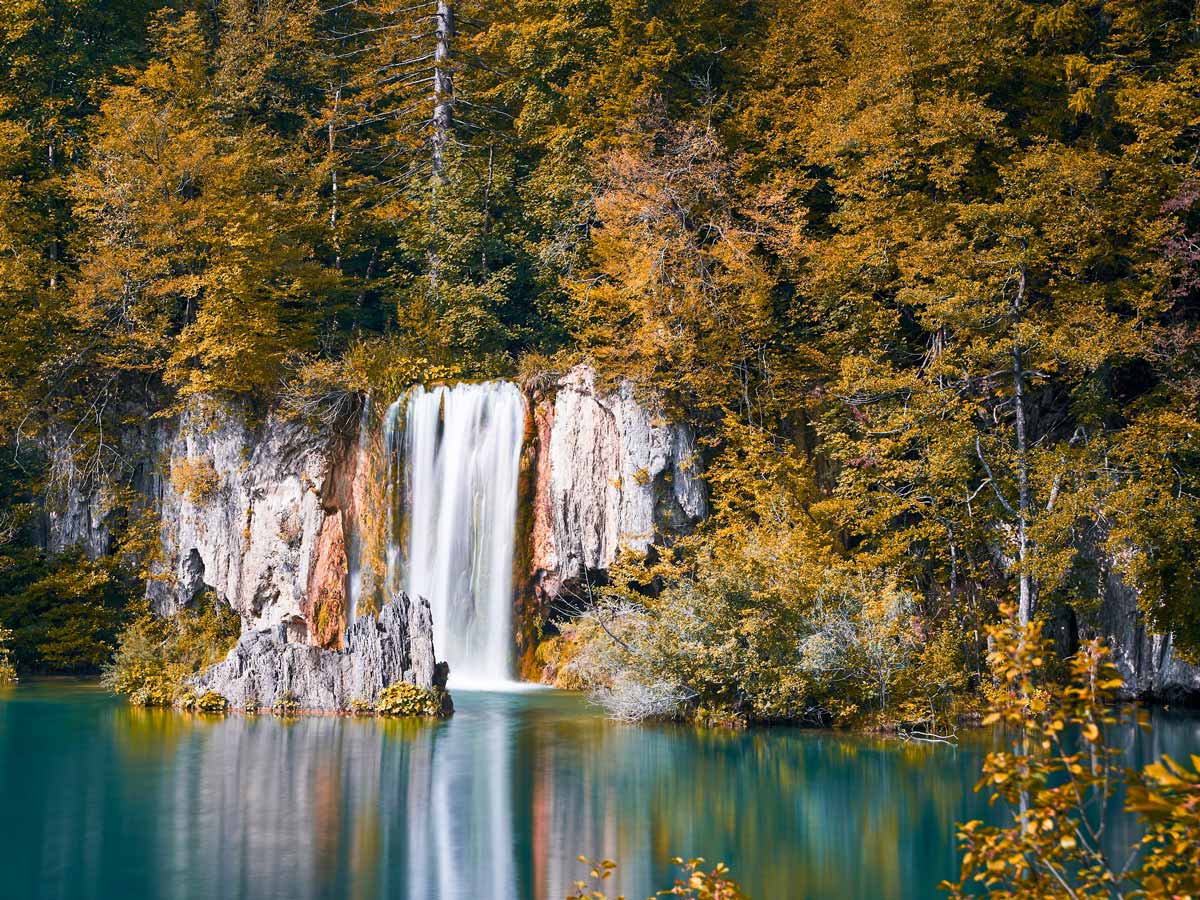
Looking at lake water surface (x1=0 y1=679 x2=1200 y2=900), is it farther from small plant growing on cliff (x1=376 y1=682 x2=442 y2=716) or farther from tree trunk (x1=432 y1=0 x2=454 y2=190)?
tree trunk (x1=432 y1=0 x2=454 y2=190)

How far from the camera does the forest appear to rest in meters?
21.0

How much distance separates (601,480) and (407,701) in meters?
6.78

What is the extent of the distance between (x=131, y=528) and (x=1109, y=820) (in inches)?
887

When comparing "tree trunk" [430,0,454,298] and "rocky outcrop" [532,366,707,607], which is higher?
"tree trunk" [430,0,454,298]

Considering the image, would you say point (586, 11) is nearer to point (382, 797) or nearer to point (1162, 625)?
point (1162, 625)

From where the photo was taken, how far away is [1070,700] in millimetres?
4570

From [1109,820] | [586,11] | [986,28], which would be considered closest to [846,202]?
[986,28]

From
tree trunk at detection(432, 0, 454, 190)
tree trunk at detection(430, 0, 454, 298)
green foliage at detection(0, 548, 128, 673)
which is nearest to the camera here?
green foliage at detection(0, 548, 128, 673)

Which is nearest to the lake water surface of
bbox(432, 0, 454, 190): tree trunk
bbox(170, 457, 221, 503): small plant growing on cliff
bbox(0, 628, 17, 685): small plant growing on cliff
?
bbox(0, 628, 17, 685): small plant growing on cliff

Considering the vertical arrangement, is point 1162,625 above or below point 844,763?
above

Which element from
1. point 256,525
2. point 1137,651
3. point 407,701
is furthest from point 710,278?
point 256,525

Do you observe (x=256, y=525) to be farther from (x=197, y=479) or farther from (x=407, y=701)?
(x=407, y=701)

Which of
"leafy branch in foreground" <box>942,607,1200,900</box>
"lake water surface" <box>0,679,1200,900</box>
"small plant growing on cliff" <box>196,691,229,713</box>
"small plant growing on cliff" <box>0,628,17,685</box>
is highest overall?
"leafy branch in foreground" <box>942,607,1200,900</box>

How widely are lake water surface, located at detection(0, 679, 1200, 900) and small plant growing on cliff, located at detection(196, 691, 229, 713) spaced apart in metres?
0.96
